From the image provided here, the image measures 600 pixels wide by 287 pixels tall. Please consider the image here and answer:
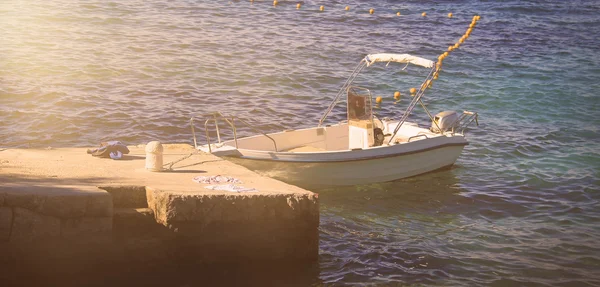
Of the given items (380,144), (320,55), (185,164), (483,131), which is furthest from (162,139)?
(320,55)

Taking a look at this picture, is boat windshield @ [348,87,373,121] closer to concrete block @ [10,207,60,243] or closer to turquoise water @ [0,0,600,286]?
turquoise water @ [0,0,600,286]

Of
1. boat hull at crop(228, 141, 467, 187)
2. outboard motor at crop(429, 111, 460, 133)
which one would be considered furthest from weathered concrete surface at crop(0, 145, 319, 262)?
outboard motor at crop(429, 111, 460, 133)

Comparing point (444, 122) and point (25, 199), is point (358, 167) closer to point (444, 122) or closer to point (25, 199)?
point (444, 122)

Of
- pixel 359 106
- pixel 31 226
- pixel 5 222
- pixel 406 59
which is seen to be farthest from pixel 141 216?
pixel 406 59

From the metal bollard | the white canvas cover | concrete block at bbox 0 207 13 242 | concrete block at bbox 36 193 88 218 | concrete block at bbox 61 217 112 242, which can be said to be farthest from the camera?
the white canvas cover

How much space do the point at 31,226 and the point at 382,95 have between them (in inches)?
582

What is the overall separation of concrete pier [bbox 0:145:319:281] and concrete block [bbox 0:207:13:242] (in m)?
0.01

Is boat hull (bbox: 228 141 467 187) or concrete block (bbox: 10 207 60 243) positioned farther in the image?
boat hull (bbox: 228 141 467 187)

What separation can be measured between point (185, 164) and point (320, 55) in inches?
613

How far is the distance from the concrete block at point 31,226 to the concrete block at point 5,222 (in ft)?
0.14

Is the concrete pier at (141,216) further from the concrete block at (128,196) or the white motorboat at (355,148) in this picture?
the white motorboat at (355,148)

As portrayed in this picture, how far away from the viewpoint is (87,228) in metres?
8.83

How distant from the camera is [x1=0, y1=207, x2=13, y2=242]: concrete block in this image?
8477 mm

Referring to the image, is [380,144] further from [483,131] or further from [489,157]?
[483,131]
